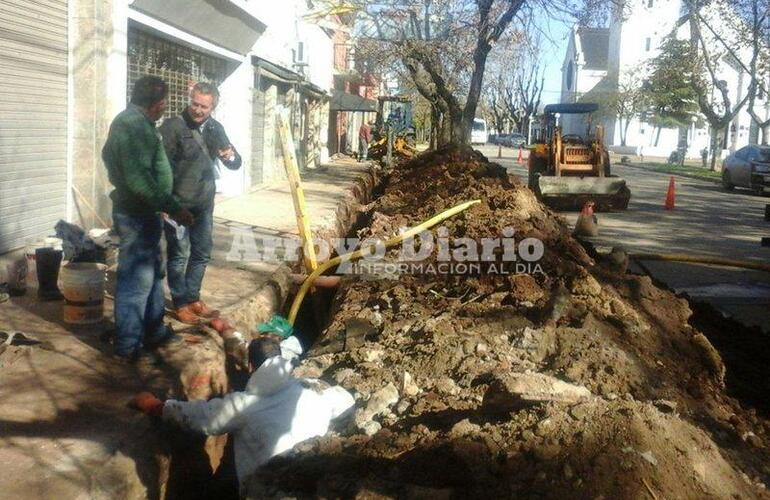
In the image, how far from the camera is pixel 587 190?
18.1 meters

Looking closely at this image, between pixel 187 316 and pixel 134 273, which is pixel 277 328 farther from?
pixel 134 273

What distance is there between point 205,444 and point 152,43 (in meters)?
9.20

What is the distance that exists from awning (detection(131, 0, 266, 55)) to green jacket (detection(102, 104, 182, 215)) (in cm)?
641

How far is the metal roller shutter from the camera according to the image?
857cm

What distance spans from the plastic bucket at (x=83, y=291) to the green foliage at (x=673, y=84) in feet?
125

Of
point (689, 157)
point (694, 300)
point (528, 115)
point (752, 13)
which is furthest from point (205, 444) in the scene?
point (528, 115)

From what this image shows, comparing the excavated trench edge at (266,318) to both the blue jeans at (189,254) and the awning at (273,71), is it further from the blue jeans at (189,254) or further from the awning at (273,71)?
the awning at (273,71)

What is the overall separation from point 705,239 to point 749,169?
1301 centimetres

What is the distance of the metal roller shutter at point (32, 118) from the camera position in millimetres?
8570

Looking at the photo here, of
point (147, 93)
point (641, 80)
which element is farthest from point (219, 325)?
point (641, 80)

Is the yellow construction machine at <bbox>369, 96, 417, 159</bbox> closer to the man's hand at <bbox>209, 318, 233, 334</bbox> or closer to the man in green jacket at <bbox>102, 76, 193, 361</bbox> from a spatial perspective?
the man's hand at <bbox>209, 318, 233, 334</bbox>

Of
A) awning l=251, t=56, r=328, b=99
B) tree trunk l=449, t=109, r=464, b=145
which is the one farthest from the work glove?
tree trunk l=449, t=109, r=464, b=145

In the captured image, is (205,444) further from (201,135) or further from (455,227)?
(455,227)

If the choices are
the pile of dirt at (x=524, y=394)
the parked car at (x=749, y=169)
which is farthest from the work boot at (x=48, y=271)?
the parked car at (x=749, y=169)
